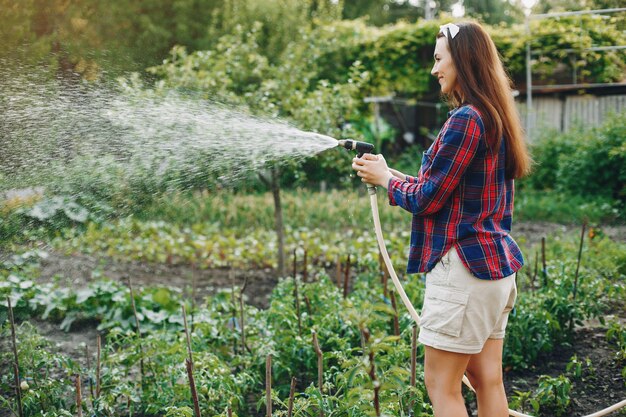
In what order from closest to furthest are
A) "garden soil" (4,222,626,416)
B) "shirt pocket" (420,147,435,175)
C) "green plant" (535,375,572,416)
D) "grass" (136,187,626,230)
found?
"shirt pocket" (420,147,435,175) < "green plant" (535,375,572,416) < "garden soil" (4,222,626,416) < "grass" (136,187,626,230)

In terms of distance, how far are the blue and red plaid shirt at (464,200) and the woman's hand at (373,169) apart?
0.10m

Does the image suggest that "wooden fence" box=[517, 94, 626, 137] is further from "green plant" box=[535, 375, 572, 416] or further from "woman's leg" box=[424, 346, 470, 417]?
"woman's leg" box=[424, 346, 470, 417]

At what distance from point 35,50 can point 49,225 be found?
6.82ft

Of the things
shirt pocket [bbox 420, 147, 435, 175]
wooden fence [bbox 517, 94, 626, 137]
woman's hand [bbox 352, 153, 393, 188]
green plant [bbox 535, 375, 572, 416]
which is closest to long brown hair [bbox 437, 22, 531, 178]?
shirt pocket [bbox 420, 147, 435, 175]

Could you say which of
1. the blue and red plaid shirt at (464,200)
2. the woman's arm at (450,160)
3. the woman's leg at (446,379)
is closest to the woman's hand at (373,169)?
the blue and red plaid shirt at (464,200)

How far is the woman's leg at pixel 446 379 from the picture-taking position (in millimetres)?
2391

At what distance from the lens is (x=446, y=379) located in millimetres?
2398

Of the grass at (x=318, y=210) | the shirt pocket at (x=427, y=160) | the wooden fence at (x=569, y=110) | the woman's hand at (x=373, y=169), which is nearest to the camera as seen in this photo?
the shirt pocket at (x=427, y=160)

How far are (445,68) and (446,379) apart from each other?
3.66ft

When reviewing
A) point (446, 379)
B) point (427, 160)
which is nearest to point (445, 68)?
point (427, 160)

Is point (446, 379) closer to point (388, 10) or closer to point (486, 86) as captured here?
point (486, 86)

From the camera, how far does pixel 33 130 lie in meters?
4.78

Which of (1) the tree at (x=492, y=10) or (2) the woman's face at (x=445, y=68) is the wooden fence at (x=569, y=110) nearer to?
(2) the woman's face at (x=445, y=68)

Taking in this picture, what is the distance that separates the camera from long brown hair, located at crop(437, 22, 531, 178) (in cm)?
230
